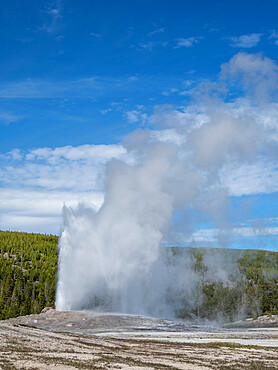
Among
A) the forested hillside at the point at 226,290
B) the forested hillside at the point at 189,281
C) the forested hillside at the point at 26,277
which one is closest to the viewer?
the forested hillside at the point at 26,277

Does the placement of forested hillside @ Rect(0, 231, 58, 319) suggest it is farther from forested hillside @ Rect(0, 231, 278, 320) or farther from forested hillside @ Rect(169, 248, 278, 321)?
forested hillside @ Rect(169, 248, 278, 321)

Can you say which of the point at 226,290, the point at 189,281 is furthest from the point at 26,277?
the point at 226,290

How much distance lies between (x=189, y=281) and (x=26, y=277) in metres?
58.4

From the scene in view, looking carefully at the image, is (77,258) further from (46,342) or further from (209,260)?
(209,260)

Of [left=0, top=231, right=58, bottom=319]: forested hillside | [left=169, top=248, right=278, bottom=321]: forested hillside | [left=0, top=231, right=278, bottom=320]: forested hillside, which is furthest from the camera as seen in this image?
[left=169, top=248, right=278, bottom=321]: forested hillside

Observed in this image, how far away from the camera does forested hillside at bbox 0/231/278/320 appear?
4537 inches

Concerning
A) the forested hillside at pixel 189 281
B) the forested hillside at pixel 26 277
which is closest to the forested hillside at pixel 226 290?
the forested hillside at pixel 189 281

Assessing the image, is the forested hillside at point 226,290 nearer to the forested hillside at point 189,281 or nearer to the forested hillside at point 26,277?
the forested hillside at point 189,281

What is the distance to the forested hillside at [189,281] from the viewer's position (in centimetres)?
11525

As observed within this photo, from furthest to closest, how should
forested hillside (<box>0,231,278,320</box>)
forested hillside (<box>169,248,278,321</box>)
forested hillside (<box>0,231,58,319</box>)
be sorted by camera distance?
forested hillside (<box>169,248,278,321</box>) → forested hillside (<box>0,231,278,320</box>) → forested hillside (<box>0,231,58,319</box>)

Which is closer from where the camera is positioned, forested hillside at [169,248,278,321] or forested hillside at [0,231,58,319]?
forested hillside at [0,231,58,319]

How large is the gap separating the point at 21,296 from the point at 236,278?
95442 mm

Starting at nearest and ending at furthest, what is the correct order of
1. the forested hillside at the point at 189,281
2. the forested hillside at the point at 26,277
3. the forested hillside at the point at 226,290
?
the forested hillside at the point at 26,277 < the forested hillside at the point at 189,281 < the forested hillside at the point at 226,290

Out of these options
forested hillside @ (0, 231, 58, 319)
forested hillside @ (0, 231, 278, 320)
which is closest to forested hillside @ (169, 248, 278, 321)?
forested hillside @ (0, 231, 278, 320)
